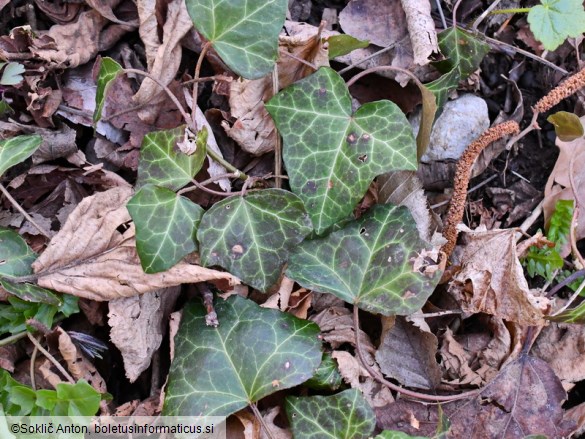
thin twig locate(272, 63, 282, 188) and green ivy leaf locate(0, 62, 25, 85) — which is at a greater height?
green ivy leaf locate(0, 62, 25, 85)

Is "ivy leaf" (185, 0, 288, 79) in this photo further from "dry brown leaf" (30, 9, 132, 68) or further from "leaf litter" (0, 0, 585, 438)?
"dry brown leaf" (30, 9, 132, 68)

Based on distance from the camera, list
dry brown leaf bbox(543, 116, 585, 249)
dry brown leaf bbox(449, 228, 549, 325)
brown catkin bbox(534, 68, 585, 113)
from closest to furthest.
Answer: dry brown leaf bbox(449, 228, 549, 325), brown catkin bbox(534, 68, 585, 113), dry brown leaf bbox(543, 116, 585, 249)

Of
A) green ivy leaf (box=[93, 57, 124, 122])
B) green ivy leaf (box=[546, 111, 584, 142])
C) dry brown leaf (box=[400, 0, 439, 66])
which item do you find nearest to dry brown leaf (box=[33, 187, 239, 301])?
green ivy leaf (box=[93, 57, 124, 122])

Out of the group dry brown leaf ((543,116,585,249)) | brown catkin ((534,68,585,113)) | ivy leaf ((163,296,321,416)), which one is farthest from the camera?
dry brown leaf ((543,116,585,249))

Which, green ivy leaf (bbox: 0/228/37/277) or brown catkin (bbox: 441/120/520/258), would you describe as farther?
brown catkin (bbox: 441/120/520/258)

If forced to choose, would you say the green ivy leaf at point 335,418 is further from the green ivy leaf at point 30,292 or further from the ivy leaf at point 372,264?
the green ivy leaf at point 30,292

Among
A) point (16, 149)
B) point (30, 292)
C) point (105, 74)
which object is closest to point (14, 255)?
point (30, 292)

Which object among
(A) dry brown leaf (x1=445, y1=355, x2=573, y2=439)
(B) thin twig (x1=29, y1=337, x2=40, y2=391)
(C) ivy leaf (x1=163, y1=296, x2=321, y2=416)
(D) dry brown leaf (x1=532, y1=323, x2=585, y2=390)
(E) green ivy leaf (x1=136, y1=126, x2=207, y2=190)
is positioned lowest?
(A) dry brown leaf (x1=445, y1=355, x2=573, y2=439)

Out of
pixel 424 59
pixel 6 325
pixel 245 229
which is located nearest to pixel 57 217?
pixel 6 325
